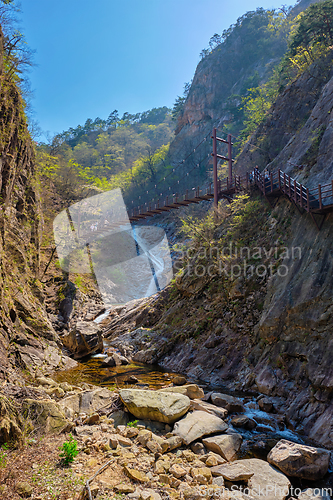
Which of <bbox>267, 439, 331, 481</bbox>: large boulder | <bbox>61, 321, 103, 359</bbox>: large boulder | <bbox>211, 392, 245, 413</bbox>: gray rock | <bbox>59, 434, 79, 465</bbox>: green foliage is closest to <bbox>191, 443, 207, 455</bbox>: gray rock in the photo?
<bbox>267, 439, 331, 481</bbox>: large boulder

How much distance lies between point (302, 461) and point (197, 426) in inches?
81.8

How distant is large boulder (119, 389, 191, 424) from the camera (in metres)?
6.67

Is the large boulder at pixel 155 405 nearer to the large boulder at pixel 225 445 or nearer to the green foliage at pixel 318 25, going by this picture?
the large boulder at pixel 225 445

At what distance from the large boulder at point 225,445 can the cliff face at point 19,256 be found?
452 cm

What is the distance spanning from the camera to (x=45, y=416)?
547cm

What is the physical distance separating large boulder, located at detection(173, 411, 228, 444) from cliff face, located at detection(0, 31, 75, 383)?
12.8ft

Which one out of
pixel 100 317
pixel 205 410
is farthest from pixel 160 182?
pixel 205 410

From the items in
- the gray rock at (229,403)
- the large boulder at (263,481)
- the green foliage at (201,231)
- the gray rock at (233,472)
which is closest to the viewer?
the large boulder at (263,481)

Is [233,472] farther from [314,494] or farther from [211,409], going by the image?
[211,409]

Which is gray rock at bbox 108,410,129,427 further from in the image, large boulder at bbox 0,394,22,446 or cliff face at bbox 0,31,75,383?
cliff face at bbox 0,31,75,383

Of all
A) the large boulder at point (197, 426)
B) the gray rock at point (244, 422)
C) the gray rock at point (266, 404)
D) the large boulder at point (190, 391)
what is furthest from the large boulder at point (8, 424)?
the gray rock at point (266, 404)

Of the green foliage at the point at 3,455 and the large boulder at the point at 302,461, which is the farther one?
the large boulder at the point at 302,461

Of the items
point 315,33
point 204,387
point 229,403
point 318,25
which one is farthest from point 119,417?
point 315,33

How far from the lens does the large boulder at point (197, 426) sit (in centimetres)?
618
